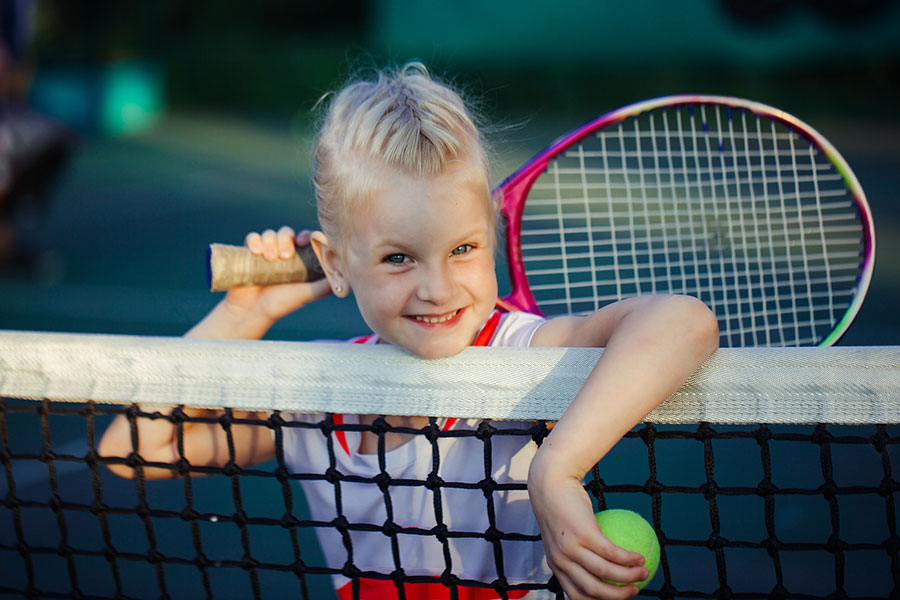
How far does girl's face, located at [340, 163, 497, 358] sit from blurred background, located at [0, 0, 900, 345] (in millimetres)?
3325

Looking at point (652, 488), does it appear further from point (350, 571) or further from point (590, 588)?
point (350, 571)

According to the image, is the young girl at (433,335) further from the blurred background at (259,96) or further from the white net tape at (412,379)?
the blurred background at (259,96)

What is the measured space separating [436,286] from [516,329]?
0.27 m

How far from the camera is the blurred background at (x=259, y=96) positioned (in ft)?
19.6

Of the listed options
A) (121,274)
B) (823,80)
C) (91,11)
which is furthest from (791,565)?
(91,11)

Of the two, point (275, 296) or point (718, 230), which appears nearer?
point (275, 296)

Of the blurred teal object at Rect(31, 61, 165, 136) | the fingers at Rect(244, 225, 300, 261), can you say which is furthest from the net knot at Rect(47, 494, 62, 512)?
the blurred teal object at Rect(31, 61, 165, 136)

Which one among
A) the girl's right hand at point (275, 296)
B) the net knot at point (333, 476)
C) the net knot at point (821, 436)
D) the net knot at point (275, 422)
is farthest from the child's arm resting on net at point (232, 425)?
the net knot at point (821, 436)

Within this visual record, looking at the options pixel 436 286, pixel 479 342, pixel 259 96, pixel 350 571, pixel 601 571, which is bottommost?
pixel 350 571

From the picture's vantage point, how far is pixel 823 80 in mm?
10992

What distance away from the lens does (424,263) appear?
1338 mm

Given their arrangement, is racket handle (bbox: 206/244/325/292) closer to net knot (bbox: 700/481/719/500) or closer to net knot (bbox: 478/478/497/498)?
net knot (bbox: 478/478/497/498)

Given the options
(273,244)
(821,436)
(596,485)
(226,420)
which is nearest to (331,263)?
(273,244)

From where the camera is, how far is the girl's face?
133 cm
